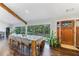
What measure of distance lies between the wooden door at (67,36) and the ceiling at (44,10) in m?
0.24

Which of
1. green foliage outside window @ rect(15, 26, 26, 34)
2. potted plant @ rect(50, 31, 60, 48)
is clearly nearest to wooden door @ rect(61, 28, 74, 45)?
potted plant @ rect(50, 31, 60, 48)

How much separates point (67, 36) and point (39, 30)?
1.63 ft

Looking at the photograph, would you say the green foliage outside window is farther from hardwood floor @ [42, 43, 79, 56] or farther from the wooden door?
the wooden door

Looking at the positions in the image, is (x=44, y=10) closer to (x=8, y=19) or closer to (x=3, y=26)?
(x=8, y=19)

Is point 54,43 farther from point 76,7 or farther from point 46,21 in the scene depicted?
point 76,7

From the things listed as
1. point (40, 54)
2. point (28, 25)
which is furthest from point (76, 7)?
point (40, 54)

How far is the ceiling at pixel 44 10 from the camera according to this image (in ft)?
6.07

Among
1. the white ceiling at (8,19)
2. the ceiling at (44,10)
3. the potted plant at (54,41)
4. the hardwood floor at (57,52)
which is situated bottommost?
the hardwood floor at (57,52)

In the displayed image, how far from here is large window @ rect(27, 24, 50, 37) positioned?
6.43 feet

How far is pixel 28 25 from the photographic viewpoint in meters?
1.99

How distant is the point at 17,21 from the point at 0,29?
13.4 inches

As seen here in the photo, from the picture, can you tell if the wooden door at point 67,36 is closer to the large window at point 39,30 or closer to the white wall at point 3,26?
the large window at point 39,30

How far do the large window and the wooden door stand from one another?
0.86 feet

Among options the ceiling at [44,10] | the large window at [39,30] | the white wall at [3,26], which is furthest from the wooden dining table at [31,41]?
the ceiling at [44,10]
